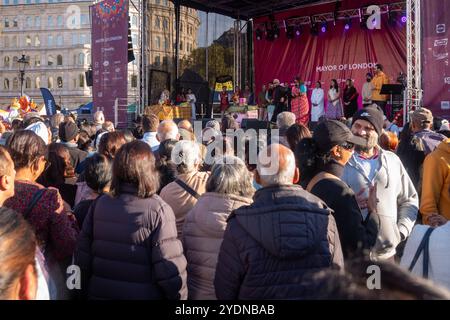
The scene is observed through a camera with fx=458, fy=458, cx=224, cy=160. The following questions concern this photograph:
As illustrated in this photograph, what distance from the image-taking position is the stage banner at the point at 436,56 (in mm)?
9430

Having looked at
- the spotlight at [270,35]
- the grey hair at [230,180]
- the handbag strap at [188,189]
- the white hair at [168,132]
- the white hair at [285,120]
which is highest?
the spotlight at [270,35]

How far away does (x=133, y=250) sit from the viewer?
2455mm

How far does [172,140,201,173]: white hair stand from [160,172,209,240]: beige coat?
10 cm

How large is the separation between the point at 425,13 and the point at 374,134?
7739 millimetres

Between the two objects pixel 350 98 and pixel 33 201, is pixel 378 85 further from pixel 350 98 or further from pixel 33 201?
pixel 33 201

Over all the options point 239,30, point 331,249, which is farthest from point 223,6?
point 331,249

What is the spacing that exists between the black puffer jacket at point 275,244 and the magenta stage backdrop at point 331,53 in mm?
14884

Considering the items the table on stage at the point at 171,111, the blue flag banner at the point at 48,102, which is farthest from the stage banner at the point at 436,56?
the blue flag banner at the point at 48,102

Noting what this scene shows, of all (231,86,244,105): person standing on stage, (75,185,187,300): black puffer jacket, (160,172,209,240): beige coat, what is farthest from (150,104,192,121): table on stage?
(75,185,187,300): black puffer jacket

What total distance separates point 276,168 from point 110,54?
41.2ft

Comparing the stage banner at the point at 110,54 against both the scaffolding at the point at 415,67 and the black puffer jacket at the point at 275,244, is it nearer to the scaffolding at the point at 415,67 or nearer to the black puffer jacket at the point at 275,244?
the scaffolding at the point at 415,67

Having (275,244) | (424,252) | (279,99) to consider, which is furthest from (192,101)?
(424,252)

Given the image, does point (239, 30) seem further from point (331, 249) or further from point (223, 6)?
point (331, 249)
